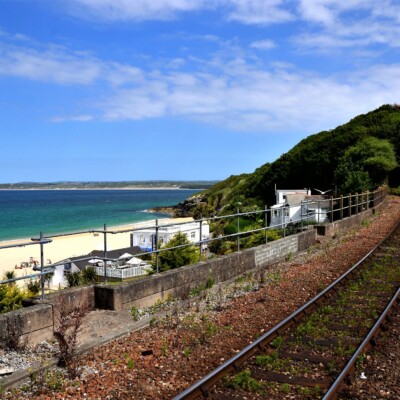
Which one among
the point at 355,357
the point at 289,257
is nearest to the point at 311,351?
the point at 355,357

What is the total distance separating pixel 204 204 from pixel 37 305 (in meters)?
97.4

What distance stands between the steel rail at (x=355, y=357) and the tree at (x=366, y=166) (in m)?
33.2

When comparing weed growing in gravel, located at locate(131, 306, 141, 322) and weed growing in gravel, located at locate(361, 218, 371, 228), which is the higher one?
weed growing in gravel, located at locate(361, 218, 371, 228)

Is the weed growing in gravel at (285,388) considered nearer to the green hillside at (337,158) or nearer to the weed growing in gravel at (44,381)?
the weed growing in gravel at (44,381)

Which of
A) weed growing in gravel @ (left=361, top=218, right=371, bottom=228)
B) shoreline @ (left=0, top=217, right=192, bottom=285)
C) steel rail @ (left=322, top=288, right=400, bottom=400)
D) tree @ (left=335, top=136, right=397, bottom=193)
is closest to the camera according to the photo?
steel rail @ (left=322, top=288, right=400, bottom=400)

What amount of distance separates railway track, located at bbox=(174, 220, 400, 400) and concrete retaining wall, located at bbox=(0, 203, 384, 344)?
266 centimetres

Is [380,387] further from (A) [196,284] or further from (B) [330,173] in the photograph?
(B) [330,173]

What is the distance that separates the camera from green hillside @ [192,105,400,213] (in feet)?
157

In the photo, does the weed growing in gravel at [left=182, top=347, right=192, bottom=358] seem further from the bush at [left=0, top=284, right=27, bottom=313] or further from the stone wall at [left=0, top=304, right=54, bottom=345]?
the bush at [left=0, top=284, right=27, bottom=313]

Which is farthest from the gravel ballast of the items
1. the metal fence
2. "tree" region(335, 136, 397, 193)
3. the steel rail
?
"tree" region(335, 136, 397, 193)

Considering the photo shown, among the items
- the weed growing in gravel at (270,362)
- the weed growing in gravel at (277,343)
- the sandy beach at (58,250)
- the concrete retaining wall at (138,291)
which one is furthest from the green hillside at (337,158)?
the weed growing in gravel at (270,362)

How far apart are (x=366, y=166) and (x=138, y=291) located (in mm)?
41602

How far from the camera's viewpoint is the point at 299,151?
69.2 metres

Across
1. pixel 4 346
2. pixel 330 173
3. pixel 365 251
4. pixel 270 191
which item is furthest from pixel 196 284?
pixel 270 191
